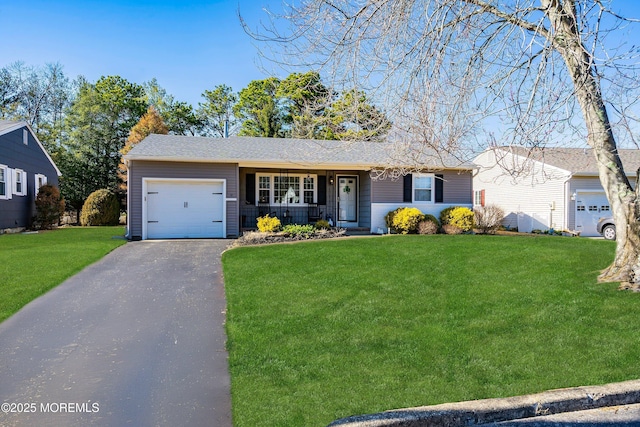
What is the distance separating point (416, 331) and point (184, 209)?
11.7 meters

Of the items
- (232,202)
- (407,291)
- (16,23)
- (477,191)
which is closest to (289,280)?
(407,291)

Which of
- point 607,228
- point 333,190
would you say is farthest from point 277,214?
point 607,228

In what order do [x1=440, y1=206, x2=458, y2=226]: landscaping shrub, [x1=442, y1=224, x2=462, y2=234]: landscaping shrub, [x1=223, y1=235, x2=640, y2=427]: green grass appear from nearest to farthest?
[x1=223, y1=235, x2=640, y2=427]: green grass → [x1=442, y1=224, x2=462, y2=234]: landscaping shrub → [x1=440, y1=206, x2=458, y2=226]: landscaping shrub

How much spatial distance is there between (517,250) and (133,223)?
12.0 metres

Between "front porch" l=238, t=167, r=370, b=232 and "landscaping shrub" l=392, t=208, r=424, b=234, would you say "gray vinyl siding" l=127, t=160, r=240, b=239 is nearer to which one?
"front porch" l=238, t=167, r=370, b=232

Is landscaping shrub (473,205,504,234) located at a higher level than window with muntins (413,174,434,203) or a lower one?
lower

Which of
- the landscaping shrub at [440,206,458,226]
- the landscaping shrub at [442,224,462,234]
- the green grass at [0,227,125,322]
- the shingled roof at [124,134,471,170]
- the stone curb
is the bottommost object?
the stone curb

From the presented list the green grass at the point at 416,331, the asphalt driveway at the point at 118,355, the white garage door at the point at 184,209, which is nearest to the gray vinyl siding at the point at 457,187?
the green grass at the point at 416,331

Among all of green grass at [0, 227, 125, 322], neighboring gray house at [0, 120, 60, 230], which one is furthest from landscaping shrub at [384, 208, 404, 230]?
neighboring gray house at [0, 120, 60, 230]

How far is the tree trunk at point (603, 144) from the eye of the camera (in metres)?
5.49

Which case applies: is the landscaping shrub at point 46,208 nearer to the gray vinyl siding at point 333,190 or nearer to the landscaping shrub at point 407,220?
the gray vinyl siding at point 333,190

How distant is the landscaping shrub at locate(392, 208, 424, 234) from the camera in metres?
15.7

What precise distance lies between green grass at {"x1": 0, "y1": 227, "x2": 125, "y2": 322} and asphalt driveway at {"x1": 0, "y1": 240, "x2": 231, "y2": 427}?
0.96 ft

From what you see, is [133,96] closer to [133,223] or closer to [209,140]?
[209,140]
